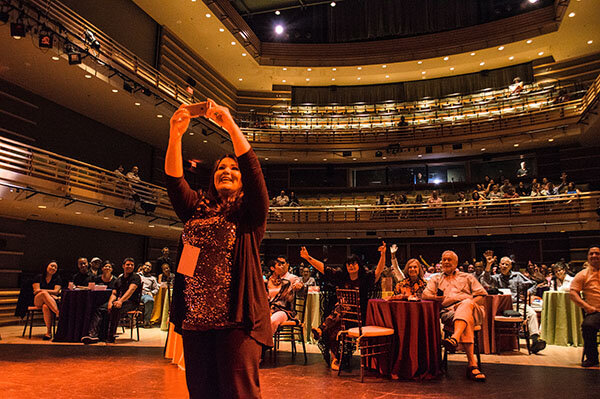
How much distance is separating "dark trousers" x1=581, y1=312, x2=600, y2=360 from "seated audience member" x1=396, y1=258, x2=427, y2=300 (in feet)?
6.01

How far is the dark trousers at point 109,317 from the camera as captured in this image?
6.16 m

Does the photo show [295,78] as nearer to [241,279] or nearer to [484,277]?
[484,277]

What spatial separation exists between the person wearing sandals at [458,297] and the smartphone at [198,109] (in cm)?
363

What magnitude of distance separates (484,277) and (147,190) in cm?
929

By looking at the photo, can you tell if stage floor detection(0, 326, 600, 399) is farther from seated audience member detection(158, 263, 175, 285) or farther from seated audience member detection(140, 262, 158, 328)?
seated audience member detection(158, 263, 175, 285)

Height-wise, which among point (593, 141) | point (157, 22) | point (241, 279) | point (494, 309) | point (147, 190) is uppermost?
point (157, 22)

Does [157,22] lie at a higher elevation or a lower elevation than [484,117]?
higher

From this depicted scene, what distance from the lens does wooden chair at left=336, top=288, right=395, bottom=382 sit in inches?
160

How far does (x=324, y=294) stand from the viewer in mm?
5145

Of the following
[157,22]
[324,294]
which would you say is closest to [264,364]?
[324,294]

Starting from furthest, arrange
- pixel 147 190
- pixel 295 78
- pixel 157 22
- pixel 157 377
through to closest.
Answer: pixel 295 78 → pixel 157 22 → pixel 147 190 → pixel 157 377

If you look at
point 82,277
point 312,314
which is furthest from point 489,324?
point 82,277

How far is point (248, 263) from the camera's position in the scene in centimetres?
139

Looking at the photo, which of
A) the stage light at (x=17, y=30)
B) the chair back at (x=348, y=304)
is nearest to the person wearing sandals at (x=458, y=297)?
the chair back at (x=348, y=304)
